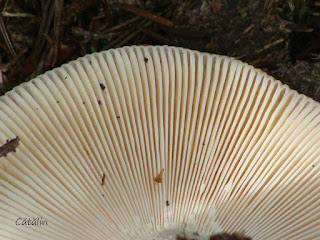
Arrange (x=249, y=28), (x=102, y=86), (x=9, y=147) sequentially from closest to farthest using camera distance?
(x=9, y=147) → (x=102, y=86) → (x=249, y=28)

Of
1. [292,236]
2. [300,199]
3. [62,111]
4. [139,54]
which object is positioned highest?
[139,54]

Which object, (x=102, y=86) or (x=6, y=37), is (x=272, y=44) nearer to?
(x=102, y=86)

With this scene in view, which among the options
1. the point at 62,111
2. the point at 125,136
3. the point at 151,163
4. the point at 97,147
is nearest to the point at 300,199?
the point at 151,163

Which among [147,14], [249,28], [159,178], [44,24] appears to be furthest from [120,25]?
[159,178]

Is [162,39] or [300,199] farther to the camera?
[162,39]

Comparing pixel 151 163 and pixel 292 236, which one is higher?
pixel 151 163

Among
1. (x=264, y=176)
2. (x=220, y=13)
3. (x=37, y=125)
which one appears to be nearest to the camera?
(x=37, y=125)

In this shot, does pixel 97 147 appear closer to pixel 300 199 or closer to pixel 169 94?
pixel 169 94

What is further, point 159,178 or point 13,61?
point 13,61
